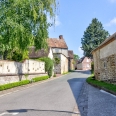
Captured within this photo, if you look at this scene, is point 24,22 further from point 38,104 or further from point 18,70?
point 38,104

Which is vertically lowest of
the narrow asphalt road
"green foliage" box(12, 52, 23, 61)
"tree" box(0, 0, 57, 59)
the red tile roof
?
the narrow asphalt road

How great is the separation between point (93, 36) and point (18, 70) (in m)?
47.8

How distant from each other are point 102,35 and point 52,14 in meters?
49.5

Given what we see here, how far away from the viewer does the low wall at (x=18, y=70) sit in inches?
734

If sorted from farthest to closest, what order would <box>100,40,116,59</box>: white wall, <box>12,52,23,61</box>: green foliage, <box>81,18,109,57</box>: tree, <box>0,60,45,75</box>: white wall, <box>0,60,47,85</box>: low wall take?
<box>81,18,109,57</box>: tree → <box>12,52,23,61</box>: green foliage → <box>0,60,45,75</box>: white wall → <box>0,60,47,85</box>: low wall → <box>100,40,116,59</box>: white wall

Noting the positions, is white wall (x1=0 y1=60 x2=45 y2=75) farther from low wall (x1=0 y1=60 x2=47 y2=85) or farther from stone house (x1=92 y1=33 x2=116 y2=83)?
stone house (x1=92 y1=33 x2=116 y2=83)

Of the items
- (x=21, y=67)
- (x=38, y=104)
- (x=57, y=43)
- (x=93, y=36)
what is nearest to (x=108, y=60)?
(x=21, y=67)

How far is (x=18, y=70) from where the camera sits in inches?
894

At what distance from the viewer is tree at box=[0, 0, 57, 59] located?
661 inches

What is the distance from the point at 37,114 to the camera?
23.6 feet

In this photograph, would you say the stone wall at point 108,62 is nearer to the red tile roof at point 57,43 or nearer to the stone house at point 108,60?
the stone house at point 108,60

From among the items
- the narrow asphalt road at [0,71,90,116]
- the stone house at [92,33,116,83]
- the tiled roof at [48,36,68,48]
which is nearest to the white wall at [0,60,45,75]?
the narrow asphalt road at [0,71,90,116]

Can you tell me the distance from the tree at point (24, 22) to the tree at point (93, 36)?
149 feet

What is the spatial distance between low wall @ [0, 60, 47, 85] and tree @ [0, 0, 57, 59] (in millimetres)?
2621
